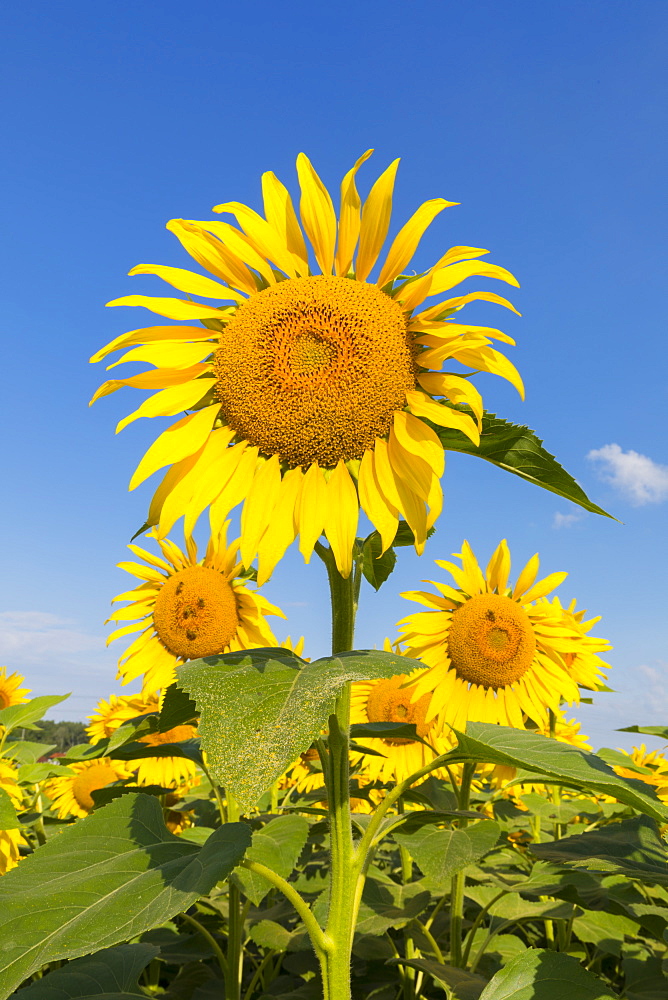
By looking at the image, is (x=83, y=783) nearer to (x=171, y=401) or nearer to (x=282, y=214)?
(x=171, y=401)

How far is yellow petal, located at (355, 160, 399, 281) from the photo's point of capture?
6.54 ft

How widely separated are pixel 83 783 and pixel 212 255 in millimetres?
4274

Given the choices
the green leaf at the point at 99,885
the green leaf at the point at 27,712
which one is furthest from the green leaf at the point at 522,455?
the green leaf at the point at 27,712

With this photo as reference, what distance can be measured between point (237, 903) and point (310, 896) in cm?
119

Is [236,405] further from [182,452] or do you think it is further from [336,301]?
[336,301]

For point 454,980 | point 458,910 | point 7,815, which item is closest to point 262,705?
point 454,980

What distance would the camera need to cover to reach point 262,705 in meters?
1.48

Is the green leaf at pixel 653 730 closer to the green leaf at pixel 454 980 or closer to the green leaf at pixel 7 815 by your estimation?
the green leaf at pixel 454 980

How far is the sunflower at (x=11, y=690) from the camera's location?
20.9ft

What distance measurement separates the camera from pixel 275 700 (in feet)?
4.91

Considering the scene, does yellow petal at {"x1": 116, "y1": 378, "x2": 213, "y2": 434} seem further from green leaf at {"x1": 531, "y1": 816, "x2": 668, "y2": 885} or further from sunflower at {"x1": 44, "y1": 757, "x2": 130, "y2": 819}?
sunflower at {"x1": 44, "y1": 757, "x2": 130, "y2": 819}

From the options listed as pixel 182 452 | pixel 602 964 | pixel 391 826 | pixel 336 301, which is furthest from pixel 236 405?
pixel 602 964

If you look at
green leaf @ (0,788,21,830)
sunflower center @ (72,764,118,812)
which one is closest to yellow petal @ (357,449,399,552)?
green leaf @ (0,788,21,830)

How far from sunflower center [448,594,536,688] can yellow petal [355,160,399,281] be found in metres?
2.46
